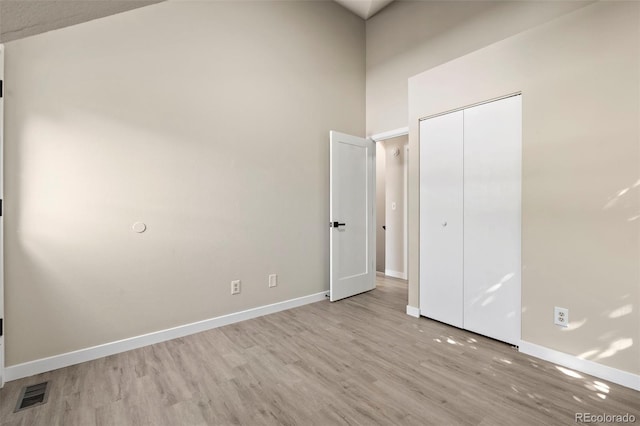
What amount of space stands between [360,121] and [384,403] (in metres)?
3.42

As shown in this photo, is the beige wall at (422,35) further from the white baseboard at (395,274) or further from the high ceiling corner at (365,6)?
the white baseboard at (395,274)

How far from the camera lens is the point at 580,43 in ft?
7.00

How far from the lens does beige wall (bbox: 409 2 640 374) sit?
1953mm

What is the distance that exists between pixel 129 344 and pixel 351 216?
8.69ft

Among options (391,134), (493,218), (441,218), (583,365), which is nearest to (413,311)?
(441,218)

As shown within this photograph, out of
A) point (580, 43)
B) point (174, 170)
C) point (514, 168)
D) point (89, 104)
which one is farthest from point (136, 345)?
point (580, 43)

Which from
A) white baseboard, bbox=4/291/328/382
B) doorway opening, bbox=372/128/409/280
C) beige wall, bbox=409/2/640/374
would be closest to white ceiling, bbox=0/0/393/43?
white baseboard, bbox=4/291/328/382

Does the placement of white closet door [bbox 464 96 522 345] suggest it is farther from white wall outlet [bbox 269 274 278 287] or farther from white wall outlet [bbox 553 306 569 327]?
white wall outlet [bbox 269 274 278 287]

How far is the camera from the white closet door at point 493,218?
2.47 meters

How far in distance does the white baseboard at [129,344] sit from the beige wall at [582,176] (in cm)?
244

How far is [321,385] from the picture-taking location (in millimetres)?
1987

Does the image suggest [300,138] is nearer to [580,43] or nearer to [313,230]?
[313,230]
